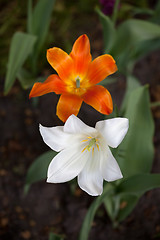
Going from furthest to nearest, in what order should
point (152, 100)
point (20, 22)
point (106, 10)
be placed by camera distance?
point (20, 22) → point (152, 100) → point (106, 10)

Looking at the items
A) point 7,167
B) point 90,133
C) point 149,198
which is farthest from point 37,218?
point 90,133

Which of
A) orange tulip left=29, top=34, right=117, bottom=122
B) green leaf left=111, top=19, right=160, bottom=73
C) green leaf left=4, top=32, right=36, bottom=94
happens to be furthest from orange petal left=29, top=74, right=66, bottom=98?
green leaf left=111, top=19, right=160, bottom=73

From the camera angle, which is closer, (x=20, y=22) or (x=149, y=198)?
(x=149, y=198)

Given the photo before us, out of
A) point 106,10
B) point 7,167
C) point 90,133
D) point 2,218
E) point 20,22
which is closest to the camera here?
point 90,133

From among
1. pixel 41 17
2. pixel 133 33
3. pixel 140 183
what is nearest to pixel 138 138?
pixel 140 183

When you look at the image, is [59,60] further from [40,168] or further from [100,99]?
[40,168]

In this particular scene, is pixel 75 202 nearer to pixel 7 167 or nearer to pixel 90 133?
pixel 7 167

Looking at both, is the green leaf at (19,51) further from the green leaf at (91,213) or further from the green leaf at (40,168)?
the green leaf at (91,213)
